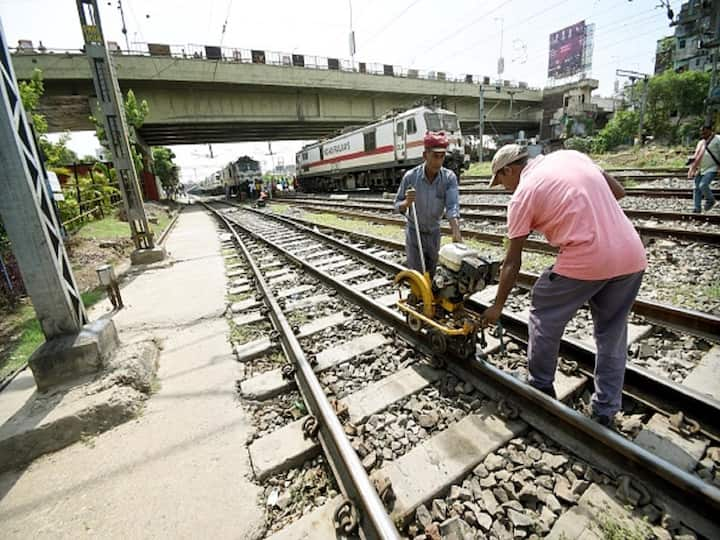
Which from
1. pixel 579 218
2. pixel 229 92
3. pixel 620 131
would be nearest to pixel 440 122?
pixel 579 218

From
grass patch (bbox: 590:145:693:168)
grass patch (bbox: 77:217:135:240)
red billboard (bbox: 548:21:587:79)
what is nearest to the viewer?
grass patch (bbox: 77:217:135:240)

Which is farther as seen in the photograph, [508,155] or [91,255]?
[91,255]

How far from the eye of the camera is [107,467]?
232 centimetres

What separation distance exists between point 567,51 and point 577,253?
88262 mm

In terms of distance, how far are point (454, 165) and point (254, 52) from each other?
58.9 ft

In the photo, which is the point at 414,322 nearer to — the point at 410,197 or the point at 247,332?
the point at 410,197

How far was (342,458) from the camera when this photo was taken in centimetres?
206

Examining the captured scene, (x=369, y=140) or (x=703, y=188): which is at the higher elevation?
(x=369, y=140)

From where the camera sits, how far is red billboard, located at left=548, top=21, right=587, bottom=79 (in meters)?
65.4

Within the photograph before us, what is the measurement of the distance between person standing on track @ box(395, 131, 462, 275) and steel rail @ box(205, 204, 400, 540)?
1.83 m

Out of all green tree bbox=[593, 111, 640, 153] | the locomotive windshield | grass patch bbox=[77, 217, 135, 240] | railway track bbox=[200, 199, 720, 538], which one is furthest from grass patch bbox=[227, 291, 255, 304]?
green tree bbox=[593, 111, 640, 153]

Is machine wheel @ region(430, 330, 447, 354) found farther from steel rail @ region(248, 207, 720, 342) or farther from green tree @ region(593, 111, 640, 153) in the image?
green tree @ region(593, 111, 640, 153)

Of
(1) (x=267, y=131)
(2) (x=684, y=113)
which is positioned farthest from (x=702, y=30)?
(1) (x=267, y=131)

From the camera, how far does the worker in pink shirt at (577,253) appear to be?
6.58 feet
